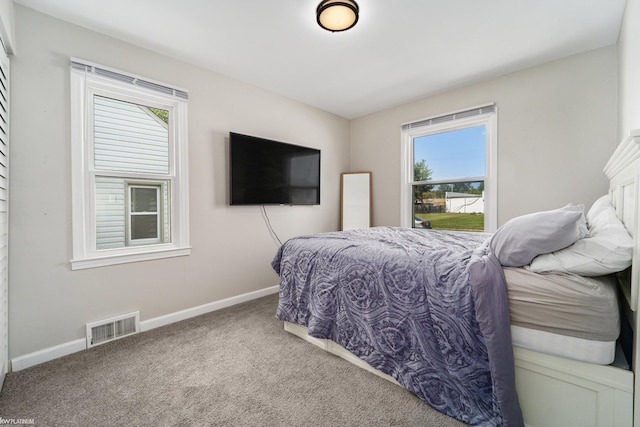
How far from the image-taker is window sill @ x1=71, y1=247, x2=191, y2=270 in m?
2.15

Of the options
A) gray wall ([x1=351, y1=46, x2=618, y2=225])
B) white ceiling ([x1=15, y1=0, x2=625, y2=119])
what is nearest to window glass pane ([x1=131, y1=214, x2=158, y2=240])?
white ceiling ([x1=15, y1=0, x2=625, y2=119])

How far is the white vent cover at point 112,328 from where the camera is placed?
7.14ft

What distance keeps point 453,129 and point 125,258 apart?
3.90m

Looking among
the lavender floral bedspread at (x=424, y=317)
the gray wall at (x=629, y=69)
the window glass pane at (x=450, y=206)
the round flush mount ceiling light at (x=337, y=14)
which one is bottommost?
the lavender floral bedspread at (x=424, y=317)

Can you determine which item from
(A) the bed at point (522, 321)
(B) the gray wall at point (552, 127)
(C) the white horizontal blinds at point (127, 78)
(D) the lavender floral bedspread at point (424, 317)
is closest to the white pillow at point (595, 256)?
(A) the bed at point (522, 321)

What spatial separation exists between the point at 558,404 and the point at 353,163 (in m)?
3.79

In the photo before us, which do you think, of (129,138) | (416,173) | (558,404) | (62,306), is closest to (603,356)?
(558,404)

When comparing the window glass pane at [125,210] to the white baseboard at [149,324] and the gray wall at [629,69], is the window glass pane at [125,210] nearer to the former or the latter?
the white baseboard at [149,324]

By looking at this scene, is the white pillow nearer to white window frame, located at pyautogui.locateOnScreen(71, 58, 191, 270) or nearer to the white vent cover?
white window frame, located at pyautogui.locateOnScreen(71, 58, 191, 270)

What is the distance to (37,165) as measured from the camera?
1.97 m

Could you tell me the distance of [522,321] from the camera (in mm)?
1221

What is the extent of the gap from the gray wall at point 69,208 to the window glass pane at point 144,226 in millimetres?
278

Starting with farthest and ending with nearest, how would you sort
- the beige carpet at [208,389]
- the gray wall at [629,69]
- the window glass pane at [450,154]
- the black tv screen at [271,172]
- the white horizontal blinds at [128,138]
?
the window glass pane at [450,154] → the black tv screen at [271,172] → the white horizontal blinds at [128,138] → the gray wall at [629,69] → the beige carpet at [208,389]

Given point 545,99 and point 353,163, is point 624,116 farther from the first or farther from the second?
point 353,163
